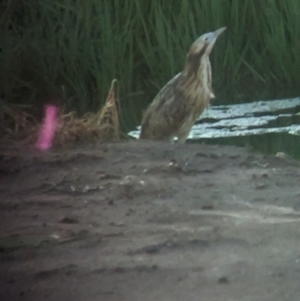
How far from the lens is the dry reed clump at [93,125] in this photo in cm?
200

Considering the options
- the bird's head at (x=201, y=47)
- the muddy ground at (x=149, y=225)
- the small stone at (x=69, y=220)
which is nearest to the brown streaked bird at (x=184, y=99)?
the bird's head at (x=201, y=47)

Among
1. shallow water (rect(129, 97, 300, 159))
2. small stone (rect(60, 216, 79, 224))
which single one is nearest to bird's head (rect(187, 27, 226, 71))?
shallow water (rect(129, 97, 300, 159))

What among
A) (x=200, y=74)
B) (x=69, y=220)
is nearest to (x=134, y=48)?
(x=200, y=74)

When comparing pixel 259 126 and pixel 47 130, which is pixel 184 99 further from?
pixel 47 130

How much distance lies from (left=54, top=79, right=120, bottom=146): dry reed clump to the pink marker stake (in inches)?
0.6

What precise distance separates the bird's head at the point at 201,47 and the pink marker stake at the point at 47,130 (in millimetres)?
380

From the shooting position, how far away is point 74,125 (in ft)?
6.61

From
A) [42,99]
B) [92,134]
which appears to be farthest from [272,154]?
[42,99]

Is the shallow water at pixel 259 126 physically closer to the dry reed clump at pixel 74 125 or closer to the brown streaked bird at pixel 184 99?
the brown streaked bird at pixel 184 99

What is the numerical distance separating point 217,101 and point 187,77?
0.10m

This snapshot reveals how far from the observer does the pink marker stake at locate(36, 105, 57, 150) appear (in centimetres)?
200

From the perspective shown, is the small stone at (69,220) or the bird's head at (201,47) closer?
the small stone at (69,220)

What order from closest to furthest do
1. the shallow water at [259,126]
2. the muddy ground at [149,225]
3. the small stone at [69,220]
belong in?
1. the muddy ground at [149,225]
2. the small stone at [69,220]
3. the shallow water at [259,126]

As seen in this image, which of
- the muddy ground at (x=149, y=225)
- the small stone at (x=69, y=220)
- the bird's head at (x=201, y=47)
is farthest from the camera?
the bird's head at (x=201, y=47)
